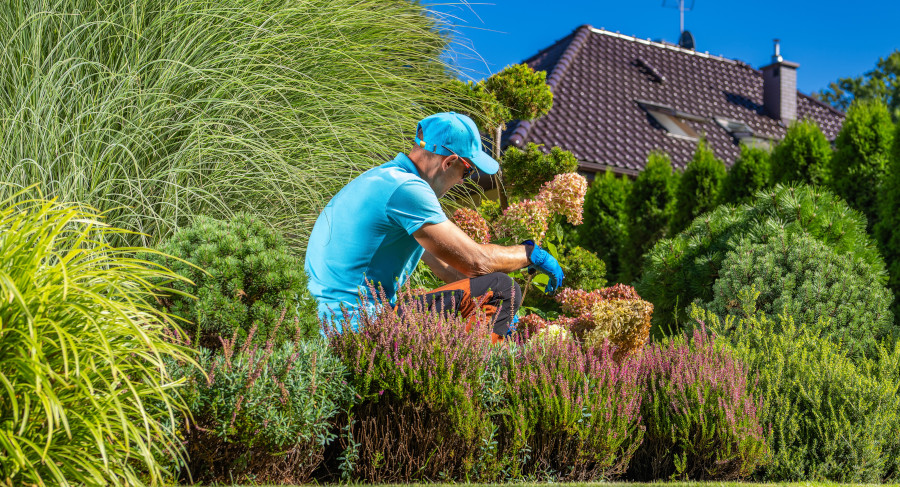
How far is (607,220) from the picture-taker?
10.6 meters

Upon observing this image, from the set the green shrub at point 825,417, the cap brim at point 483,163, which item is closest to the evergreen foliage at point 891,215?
the green shrub at point 825,417

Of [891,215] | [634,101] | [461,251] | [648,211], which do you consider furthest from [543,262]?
[634,101]

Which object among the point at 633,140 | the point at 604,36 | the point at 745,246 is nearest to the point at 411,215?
the point at 745,246

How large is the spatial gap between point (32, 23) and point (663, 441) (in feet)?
11.2

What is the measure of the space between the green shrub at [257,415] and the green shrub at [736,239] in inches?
113

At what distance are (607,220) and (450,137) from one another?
25.2 ft

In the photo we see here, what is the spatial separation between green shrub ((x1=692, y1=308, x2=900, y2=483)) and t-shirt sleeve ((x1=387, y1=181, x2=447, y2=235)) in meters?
1.58

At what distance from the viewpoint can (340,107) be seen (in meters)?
3.61

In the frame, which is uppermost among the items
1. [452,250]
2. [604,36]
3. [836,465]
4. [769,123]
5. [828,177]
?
[604,36]

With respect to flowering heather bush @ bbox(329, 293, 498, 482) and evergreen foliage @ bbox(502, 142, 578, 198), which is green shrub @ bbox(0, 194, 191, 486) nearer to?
flowering heather bush @ bbox(329, 293, 498, 482)

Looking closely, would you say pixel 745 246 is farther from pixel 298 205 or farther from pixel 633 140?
pixel 633 140

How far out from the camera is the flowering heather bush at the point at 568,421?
8.70ft

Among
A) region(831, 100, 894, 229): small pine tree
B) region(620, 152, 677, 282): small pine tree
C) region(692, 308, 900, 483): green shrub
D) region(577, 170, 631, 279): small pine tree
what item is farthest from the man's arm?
region(577, 170, 631, 279): small pine tree

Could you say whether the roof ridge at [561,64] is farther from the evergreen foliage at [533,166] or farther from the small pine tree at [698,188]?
the evergreen foliage at [533,166]
